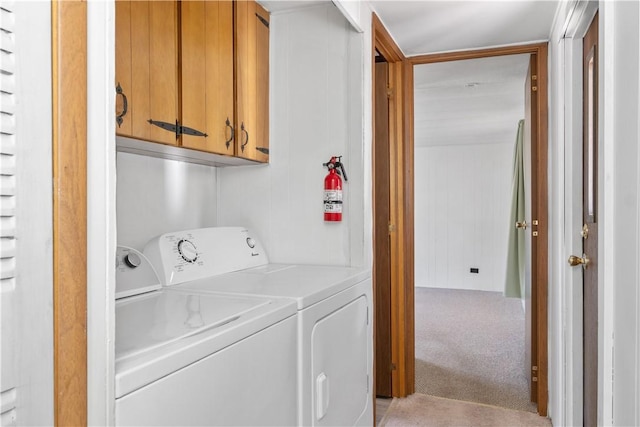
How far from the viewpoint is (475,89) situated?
13.1 ft

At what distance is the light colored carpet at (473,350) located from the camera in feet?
10.2

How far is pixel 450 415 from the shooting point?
276 cm

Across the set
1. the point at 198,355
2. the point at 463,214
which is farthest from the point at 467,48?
the point at 463,214

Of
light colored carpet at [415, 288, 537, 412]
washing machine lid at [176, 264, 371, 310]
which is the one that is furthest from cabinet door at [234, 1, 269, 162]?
light colored carpet at [415, 288, 537, 412]

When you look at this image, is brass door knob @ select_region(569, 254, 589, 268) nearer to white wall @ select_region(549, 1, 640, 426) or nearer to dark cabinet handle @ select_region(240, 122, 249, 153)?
white wall @ select_region(549, 1, 640, 426)

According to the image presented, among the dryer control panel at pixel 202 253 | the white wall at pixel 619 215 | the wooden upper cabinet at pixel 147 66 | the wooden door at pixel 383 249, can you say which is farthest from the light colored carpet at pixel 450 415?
the wooden upper cabinet at pixel 147 66

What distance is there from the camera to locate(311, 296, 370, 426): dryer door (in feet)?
5.37

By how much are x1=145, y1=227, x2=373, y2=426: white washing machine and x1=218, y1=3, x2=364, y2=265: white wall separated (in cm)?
13

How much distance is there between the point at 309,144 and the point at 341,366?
1.08 metres

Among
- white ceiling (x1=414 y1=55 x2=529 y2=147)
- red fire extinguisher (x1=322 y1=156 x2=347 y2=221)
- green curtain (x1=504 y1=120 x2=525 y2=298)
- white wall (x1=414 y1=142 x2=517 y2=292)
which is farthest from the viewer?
white wall (x1=414 y1=142 x2=517 y2=292)

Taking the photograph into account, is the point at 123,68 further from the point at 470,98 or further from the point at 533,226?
the point at 470,98

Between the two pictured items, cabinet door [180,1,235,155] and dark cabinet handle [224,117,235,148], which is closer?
cabinet door [180,1,235,155]

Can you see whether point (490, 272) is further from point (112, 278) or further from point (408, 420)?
point (112, 278)

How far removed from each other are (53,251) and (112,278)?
118 mm
